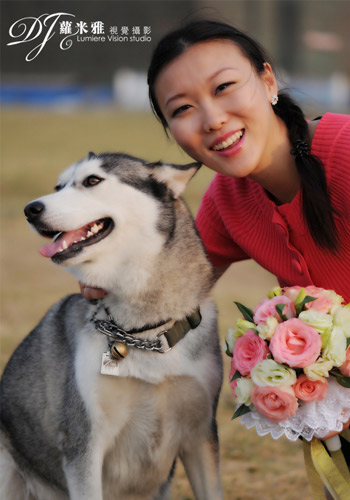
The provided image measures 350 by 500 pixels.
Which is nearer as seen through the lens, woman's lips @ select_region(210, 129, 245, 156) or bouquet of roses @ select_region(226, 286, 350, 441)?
bouquet of roses @ select_region(226, 286, 350, 441)

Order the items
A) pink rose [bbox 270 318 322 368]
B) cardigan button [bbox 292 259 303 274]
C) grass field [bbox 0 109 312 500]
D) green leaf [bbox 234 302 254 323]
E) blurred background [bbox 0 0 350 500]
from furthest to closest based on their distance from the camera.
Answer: blurred background [bbox 0 0 350 500] → grass field [bbox 0 109 312 500] → cardigan button [bbox 292 259 303 274] → green leaf [bbox 234 302 254 323] → pink rose [bbox 270 318 322 368]

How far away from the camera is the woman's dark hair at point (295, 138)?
8.91ft

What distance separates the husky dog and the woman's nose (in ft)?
0.67

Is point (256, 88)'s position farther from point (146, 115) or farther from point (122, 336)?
point (146, 115)

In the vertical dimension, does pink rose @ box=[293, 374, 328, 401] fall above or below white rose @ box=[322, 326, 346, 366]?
below

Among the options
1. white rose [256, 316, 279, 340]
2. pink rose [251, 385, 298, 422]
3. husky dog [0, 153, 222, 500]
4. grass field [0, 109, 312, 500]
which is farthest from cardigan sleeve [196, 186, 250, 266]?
pink rose [251, 385, 298, 422]

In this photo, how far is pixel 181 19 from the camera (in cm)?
297

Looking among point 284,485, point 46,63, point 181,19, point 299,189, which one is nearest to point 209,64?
point 181,19

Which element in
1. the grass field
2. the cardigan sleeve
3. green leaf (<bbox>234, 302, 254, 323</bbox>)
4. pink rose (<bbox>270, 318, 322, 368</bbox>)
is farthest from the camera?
the grass field

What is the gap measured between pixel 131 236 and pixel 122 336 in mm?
389

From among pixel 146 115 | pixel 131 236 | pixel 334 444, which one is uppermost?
pixel 131 236

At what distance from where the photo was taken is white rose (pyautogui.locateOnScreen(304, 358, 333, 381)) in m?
2.33

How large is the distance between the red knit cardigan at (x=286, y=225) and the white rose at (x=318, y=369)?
2.00 feet

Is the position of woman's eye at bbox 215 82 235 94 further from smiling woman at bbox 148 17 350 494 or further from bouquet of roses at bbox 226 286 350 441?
bouquet of roses at bbox 226 286 350 441
